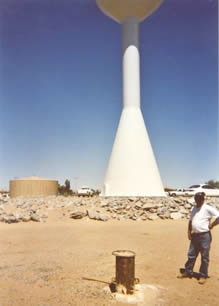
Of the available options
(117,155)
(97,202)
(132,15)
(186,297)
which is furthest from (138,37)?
(186,297)

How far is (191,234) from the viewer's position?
485 cm

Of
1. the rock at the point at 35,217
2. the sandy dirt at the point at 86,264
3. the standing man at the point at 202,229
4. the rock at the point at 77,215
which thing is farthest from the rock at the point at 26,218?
the standing man at the point at 202,229

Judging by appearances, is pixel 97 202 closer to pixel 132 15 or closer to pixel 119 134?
pixel 119 134

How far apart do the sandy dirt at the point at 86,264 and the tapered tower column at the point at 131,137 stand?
6301mm

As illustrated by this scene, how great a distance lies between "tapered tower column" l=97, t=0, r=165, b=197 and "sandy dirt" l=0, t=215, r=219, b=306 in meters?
6.30

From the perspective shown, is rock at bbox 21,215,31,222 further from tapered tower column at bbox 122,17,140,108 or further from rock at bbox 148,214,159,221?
tapered tower column at bbox 122,17,140,108

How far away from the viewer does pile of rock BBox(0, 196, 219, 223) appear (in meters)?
12.3

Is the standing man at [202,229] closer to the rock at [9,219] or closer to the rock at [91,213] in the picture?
the rock at [91,213]

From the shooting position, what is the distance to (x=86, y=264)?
18.7ft

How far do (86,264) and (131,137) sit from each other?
12237 mm

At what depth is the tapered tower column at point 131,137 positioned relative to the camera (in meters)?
16.9

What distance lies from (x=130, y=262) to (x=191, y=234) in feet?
3.98

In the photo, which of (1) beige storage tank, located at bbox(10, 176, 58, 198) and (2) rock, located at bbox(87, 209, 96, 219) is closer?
(2) rock, located at bbox(87, 209, 96, 219)

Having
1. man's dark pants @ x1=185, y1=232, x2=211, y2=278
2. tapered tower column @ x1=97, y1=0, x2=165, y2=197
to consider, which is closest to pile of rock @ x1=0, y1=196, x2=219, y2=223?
tapered tower column @ x1=97, y1=0, x2=165, y2=197
